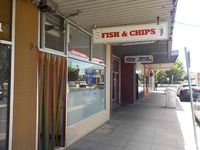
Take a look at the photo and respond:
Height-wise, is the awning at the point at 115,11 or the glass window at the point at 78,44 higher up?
the awning at the point at 115,11

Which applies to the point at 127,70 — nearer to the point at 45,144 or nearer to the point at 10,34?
the point at 45,144

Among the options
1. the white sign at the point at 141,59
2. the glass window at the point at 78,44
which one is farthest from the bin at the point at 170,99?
the glass window at the point at 78,44

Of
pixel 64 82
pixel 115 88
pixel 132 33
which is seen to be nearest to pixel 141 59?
pixel 115 88

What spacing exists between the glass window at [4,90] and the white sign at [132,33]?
2.36 m

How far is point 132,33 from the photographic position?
430 centimetres

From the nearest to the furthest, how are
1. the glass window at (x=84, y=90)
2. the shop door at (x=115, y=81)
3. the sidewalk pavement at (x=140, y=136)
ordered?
the sidewalk pavement at (x=140, y=136), the glass window at (x=84, y=90), the shop door at (x=115, y=81)

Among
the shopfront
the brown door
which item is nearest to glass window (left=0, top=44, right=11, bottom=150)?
the shopfront

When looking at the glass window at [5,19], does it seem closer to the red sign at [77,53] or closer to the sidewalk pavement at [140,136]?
the red sign at [77,53]

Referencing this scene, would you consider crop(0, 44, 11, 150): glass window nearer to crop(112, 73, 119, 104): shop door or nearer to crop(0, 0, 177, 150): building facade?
crop(0, 0, 177, 150): building facade

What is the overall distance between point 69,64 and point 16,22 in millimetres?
1873

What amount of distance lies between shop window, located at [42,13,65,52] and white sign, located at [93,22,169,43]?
0.91 metres

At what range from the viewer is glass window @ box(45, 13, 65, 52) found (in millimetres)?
3949

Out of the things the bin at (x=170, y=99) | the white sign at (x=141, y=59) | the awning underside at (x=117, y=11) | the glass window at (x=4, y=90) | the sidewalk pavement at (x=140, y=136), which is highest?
the awning underside at (x=117, y=11)

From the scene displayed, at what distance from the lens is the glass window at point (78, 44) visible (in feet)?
15.9
